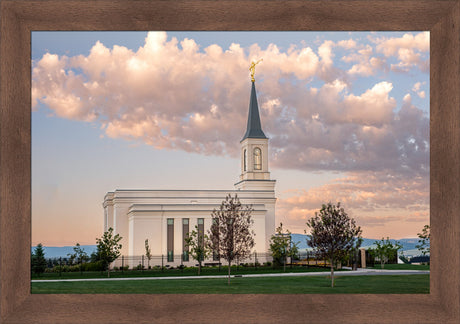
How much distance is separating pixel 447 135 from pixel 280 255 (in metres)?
31.6

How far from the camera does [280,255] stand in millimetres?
34344

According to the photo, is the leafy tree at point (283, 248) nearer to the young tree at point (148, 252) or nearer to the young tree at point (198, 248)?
the young tree at point (198, 248)

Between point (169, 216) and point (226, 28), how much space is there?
120 ft

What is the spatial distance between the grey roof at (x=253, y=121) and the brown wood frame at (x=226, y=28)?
4516cm

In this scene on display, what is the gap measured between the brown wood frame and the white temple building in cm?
3473

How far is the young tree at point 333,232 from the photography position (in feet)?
53.1

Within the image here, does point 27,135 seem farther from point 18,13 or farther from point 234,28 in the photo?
point 234,28

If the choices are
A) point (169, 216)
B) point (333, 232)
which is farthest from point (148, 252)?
point (333, 232)

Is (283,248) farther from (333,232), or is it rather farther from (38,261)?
(333,232)

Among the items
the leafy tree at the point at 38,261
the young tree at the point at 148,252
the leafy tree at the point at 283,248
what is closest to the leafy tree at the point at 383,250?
the leafy tree at the point at 283,248

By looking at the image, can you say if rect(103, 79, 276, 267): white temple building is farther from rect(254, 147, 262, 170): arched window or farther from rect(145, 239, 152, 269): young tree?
rect(254, 147, 262, 170): arched window

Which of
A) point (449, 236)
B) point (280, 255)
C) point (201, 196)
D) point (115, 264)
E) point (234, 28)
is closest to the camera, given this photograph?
point (449, 236)

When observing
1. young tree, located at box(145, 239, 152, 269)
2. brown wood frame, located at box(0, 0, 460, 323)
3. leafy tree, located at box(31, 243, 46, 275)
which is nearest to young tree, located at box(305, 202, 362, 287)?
brown wood frame, located at box(0, 0, 460, 323)

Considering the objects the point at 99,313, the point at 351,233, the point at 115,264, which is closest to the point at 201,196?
the point at 115,264
